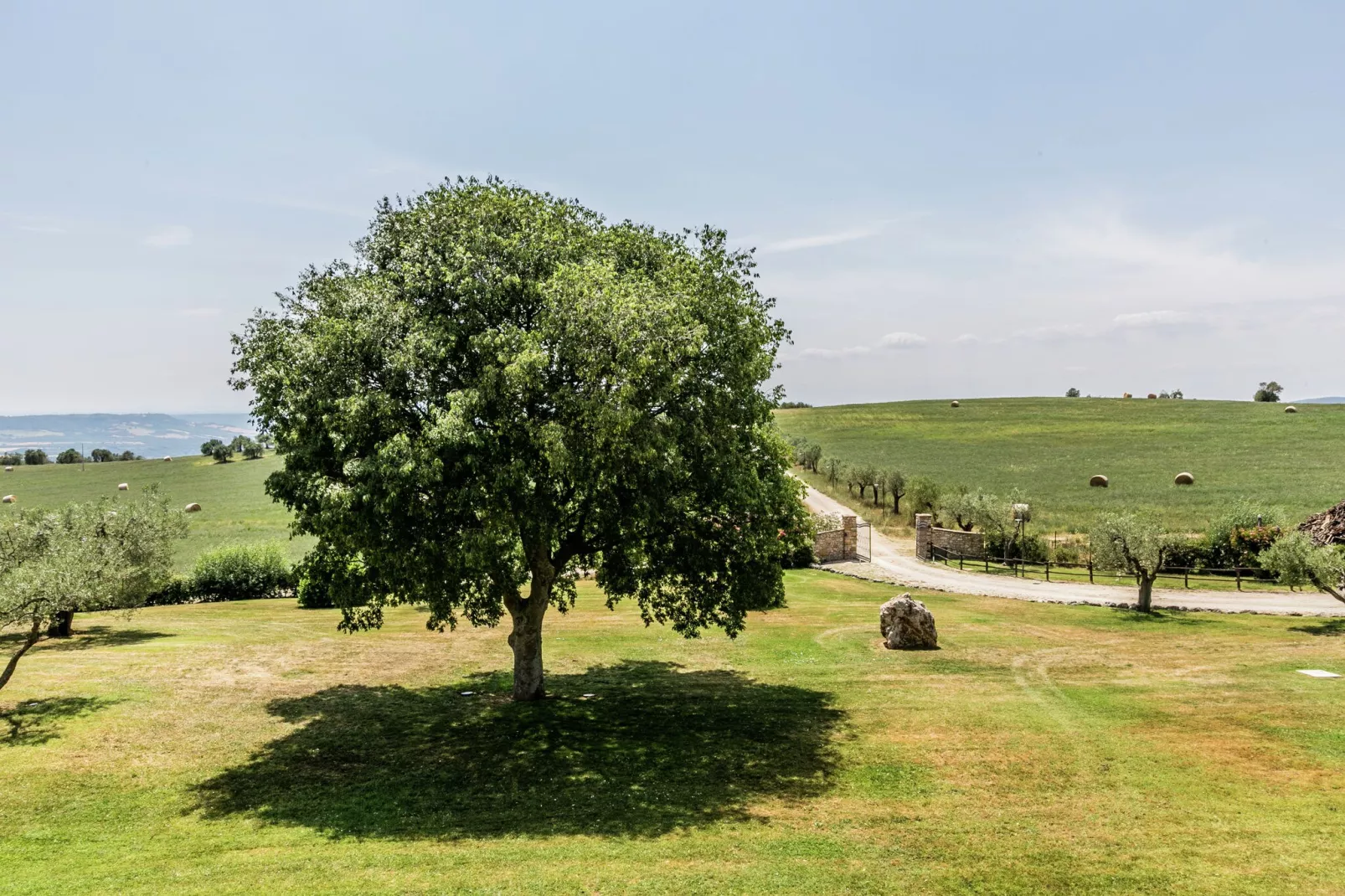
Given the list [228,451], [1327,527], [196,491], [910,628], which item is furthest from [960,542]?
[228,451]

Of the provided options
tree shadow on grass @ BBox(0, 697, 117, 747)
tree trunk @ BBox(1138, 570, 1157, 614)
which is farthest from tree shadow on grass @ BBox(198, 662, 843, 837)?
tree trunk @ BBox(1138, 570, 1157, 614)

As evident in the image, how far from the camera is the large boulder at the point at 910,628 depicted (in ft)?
100

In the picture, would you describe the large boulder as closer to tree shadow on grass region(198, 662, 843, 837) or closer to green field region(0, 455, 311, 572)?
tree shadow on grass region(198, 662, 843, 837)

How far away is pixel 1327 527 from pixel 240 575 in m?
63.4

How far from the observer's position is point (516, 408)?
19.2 meters

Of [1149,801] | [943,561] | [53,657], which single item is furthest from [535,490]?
[943,561]

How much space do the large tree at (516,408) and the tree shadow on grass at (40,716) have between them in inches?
278

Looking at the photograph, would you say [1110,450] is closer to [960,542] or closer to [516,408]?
[960,542]

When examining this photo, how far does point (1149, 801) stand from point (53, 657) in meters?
34.6

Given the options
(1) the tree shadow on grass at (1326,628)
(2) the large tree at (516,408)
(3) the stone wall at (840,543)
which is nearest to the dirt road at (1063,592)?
(3) the stone wall at (840,543)

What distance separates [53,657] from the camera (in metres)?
28.0

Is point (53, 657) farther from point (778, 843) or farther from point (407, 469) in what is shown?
point (778, 843)

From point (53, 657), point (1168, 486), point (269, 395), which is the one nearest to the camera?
point (269, 395)

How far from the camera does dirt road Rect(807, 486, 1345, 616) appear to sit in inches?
1503
